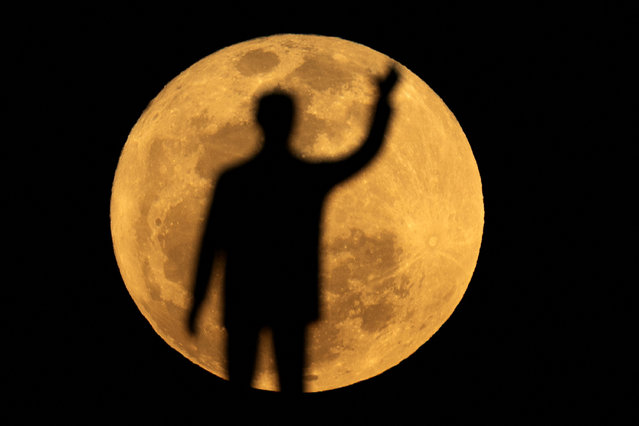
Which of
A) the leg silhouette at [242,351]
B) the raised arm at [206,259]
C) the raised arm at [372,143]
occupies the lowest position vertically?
the leg silhouette at [242,351]

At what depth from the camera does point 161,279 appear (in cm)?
245

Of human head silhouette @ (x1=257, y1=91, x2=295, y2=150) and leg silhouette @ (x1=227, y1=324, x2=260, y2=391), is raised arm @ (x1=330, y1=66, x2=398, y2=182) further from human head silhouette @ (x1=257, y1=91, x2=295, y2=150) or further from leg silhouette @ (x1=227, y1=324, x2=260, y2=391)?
leg silhouette @ (x1=227, y1=324, x2=260, y2=391)

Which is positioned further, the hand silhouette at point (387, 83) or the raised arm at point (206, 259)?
the hand silhouette at point (387, 83)

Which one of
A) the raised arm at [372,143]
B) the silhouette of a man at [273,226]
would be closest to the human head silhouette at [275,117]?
the silhouette of a man at [273,226]

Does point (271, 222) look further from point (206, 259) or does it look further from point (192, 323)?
point (192, 323)

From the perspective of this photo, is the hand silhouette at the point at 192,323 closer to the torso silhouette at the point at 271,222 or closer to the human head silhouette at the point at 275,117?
the torso silhouette at the point at 271,222

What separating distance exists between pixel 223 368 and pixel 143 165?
1310 millimetres

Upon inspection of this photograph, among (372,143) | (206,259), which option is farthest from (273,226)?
(372,143)

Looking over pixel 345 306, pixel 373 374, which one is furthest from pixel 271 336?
pixel 373 374

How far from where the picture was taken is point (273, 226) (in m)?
2.18

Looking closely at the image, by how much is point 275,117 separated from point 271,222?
56 cm

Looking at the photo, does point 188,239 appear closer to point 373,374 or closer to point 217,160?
point 217,160

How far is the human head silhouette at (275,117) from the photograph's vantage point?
2.21 m

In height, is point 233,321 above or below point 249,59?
below
